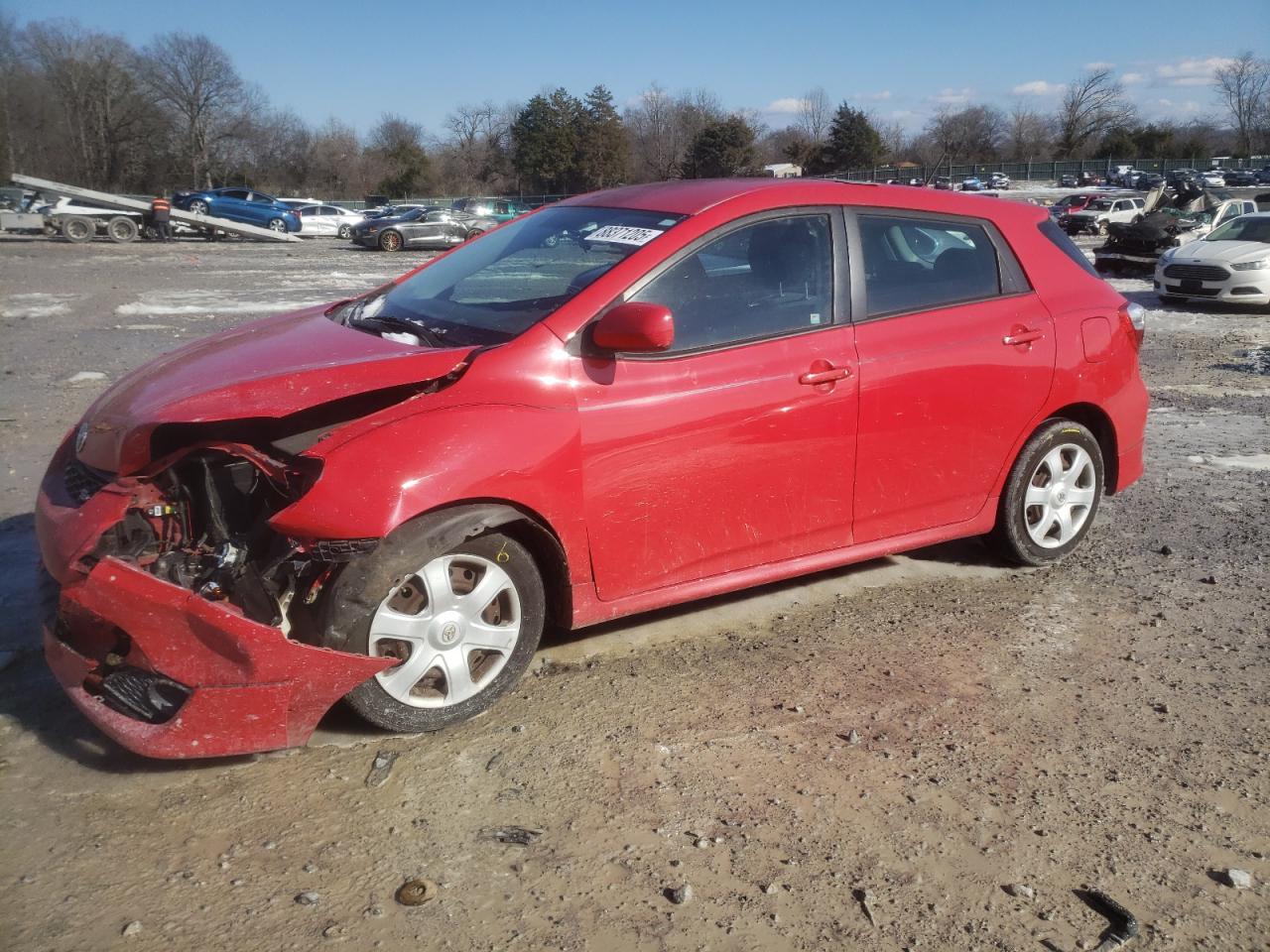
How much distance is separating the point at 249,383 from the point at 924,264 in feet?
9.18

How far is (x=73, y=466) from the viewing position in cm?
367

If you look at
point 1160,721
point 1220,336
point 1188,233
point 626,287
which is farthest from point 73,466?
point 1188,233

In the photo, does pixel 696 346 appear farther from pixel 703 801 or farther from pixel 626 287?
pixel 703 801

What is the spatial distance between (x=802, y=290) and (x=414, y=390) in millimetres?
1620

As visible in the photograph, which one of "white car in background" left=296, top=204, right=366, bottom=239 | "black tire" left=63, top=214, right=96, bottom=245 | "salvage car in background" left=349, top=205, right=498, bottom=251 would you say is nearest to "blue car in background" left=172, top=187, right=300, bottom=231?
"white car in background" left=296, top=204, right=366, bottom=239

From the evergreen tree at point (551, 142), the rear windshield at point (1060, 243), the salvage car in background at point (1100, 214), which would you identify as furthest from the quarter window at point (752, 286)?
the evergreen tree at point (551, 142)

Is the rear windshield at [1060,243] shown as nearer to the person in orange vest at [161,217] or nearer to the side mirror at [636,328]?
the side mirror at [636,328]

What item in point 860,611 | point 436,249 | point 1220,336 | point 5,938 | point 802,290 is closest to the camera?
point 5,938

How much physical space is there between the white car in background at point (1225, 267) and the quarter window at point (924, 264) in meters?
12.2

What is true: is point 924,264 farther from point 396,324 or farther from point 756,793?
point 756,793

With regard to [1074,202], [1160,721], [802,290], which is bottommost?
[1160,721]

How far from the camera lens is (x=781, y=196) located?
4.09 metres

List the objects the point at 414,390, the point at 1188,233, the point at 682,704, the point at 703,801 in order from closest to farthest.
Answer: the point at 703,801, the point at 414,390, the point at 682,704, the point at 1188,233

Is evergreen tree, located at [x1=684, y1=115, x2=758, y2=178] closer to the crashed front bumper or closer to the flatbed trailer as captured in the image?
the flatbed trailer
